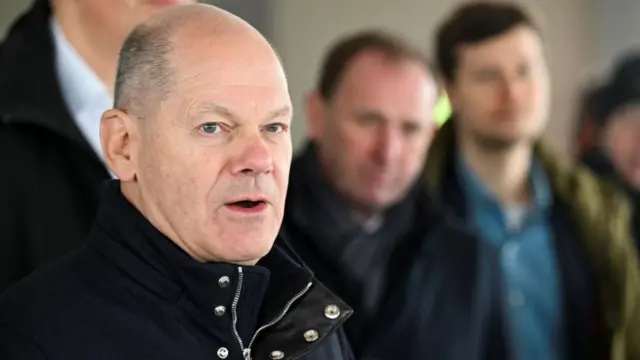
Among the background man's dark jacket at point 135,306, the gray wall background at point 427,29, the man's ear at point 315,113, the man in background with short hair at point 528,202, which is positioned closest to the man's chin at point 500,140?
the man in background with short hair at point 528,202

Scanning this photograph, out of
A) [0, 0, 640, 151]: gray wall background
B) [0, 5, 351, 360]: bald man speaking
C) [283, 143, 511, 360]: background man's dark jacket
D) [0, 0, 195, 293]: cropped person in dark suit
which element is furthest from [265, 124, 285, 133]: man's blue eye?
[0, 0, 640, 151]: gray wall background

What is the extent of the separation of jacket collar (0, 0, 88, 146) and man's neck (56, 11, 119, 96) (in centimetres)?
Result: 3

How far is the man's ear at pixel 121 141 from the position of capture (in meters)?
1.15

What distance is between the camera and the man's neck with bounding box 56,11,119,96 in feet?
4.92

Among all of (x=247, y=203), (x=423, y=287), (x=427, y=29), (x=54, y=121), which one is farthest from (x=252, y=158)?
(x=427, y=29)

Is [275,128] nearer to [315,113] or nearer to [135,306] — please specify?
[135,306]

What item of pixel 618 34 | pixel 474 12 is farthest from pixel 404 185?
pixel 618 34

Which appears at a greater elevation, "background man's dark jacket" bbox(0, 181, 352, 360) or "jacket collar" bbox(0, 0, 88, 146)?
"jacket collar" bbox(0, 0, 88, 146)

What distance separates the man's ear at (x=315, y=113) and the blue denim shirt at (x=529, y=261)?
1.10ft

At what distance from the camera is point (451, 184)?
7.25 feet

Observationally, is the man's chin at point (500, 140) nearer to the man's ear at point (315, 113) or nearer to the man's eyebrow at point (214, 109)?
the man's ear at point (315, 113)

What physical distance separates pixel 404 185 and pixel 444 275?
0.17 m

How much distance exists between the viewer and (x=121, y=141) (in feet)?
3.80

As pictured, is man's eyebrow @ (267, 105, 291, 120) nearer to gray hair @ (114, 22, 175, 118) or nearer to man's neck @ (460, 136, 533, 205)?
gray hair @ (114, 22, 175, 118)
